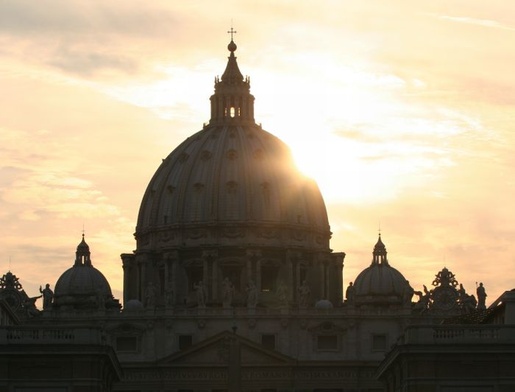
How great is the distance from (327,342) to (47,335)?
255 ft

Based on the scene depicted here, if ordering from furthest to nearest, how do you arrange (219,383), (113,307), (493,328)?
(113,307) → (219,383) → (493,328)

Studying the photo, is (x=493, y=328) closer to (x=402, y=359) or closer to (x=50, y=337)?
(x=402, y=359)

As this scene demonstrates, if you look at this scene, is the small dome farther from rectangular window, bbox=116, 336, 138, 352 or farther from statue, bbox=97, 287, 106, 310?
statue, bbox=97, 287, 106, 310

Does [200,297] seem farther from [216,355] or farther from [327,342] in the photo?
[327,342]

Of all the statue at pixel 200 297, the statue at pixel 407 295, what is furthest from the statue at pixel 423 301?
the statue at pixel 200 297

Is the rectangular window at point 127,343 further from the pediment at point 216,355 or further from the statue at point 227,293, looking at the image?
the statue at point 227,293

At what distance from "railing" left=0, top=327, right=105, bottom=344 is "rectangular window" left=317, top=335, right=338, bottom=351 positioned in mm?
76351

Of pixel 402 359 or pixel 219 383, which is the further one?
pixel 219 383

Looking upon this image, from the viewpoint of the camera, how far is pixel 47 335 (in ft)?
359

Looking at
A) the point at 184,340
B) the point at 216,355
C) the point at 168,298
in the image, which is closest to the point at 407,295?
the point at 216,355

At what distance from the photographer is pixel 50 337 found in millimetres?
109312

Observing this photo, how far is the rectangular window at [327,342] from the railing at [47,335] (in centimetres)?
7635

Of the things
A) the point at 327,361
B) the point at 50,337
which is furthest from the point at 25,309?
the point at 50,337

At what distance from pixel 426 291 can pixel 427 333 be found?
84872mm
